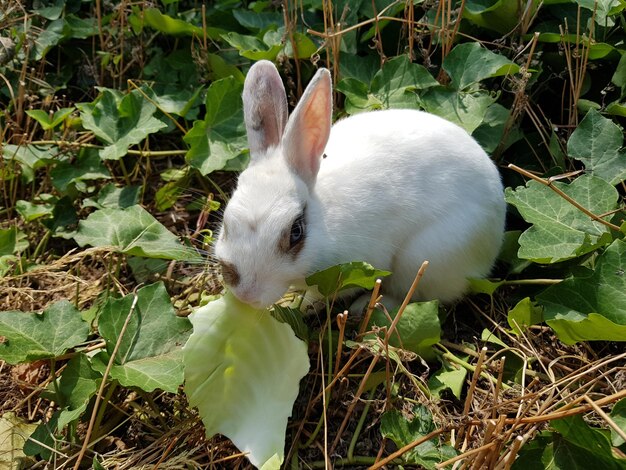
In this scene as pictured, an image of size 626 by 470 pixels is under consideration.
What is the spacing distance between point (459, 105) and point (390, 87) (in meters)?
0.40

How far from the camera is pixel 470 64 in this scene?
410 centimetres

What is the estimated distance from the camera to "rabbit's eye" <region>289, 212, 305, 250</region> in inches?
123

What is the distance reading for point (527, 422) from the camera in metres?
2.69

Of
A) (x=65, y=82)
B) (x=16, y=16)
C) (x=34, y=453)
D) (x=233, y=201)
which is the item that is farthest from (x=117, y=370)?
(x=16, y=16)

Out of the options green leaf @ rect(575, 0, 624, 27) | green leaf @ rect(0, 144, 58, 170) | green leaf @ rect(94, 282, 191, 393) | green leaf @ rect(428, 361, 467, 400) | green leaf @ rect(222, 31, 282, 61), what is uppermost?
green leaf @ rect(575, 0, 624, 27)

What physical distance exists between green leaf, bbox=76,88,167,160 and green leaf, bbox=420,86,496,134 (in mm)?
1459

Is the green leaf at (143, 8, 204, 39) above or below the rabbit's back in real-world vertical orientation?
above

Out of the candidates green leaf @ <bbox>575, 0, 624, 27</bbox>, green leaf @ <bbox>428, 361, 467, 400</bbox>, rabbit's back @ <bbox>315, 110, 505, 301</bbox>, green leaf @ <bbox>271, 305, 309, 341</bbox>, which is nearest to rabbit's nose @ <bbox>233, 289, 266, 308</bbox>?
green leaf @ <bbox>271, 305, 309, 341</bbox>

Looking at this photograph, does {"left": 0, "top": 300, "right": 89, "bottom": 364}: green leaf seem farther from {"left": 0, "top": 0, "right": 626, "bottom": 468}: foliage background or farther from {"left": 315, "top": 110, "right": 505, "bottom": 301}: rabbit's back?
{"left": 315, "top": 110, "right": 505, "bottom": 301}: rabbit's back

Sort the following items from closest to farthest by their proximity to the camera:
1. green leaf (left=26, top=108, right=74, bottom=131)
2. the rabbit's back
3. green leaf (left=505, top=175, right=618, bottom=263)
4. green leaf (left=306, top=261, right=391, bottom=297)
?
1. green leaf (left=306, top=261, right=391, bottom=297)
2. green leaf (left=505, top=175, right=618, bottom=263)
3. the rabbit's back
4. green leaf (left=26, top=108, right=74, bottom=131)

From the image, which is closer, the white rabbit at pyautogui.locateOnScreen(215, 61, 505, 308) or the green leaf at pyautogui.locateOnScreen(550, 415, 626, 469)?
the green leaf at pyautogui.locateOnScreen(550, 415, 626, 469)

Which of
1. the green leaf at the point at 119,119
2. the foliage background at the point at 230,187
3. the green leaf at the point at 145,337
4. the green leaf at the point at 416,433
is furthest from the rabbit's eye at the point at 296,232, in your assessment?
the green leaf at the point at 119,119

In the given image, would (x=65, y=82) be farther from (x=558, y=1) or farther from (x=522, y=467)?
(x=522, y=467)

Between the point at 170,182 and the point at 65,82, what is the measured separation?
111 centimetres
